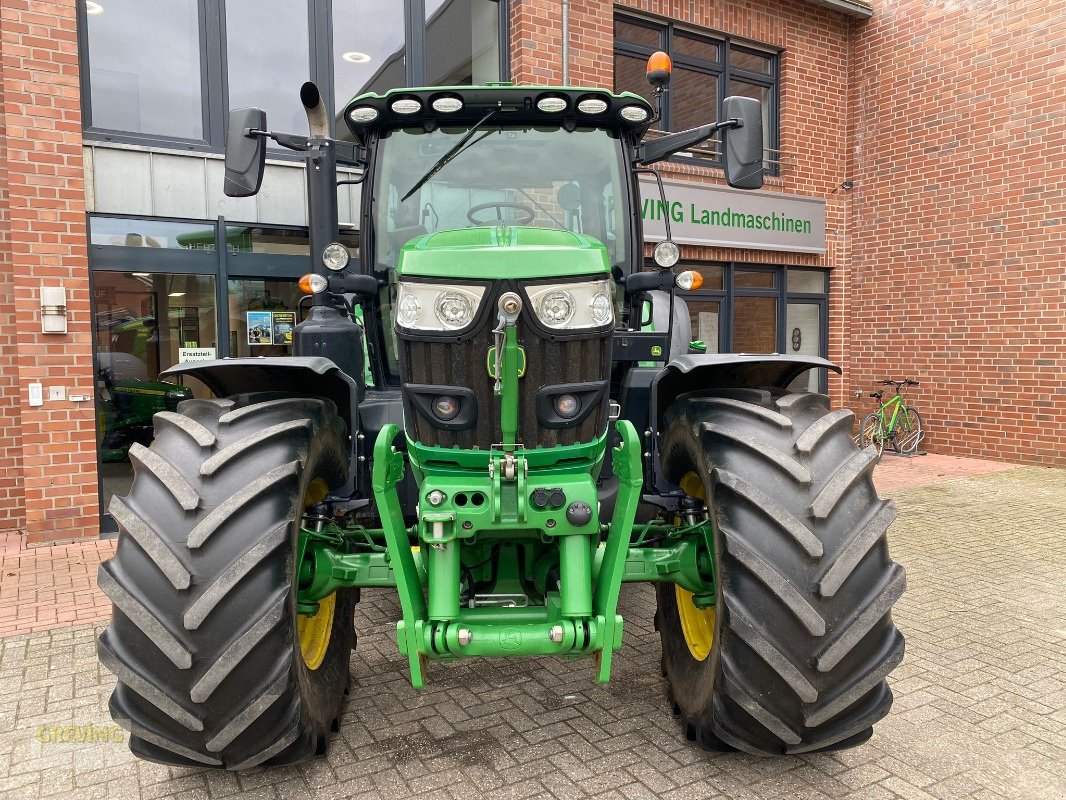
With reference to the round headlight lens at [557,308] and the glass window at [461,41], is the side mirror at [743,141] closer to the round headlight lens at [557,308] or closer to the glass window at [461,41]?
the round headlight lens at [557,308]

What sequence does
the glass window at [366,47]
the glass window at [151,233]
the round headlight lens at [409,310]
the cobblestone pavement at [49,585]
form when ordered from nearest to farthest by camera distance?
the round headlight lens at [409,310], the cobblestone pavement at [49,585], the glass window at [151,233], the glass window at [366,47]

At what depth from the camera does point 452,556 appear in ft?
7.86

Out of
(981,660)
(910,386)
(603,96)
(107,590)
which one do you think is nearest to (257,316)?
(603,96)

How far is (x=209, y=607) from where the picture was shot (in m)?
2.17

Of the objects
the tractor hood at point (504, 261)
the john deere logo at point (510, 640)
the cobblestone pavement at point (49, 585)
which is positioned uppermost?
the tractor hood at point (504, 261)

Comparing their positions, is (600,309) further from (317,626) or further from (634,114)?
(317,626)

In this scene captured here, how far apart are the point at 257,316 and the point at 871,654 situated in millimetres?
5917

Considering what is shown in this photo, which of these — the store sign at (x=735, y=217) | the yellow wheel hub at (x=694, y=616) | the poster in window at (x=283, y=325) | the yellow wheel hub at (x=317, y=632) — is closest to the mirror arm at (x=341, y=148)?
the yellow wheel hub at (x=317, y=632)

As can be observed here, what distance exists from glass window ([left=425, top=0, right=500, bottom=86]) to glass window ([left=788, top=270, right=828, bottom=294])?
16.1ft

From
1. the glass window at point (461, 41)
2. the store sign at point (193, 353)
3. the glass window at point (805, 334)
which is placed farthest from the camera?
the glass window at point (805, 334)

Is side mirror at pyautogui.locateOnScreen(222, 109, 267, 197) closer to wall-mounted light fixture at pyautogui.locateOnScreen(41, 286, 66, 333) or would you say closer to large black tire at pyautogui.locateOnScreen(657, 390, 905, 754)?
large black tire at pyautogui.locateOnScreen(657, 390, 905, 754)

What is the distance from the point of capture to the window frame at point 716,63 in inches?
355

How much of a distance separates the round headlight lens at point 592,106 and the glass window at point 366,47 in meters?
4.39

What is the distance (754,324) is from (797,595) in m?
8.36
